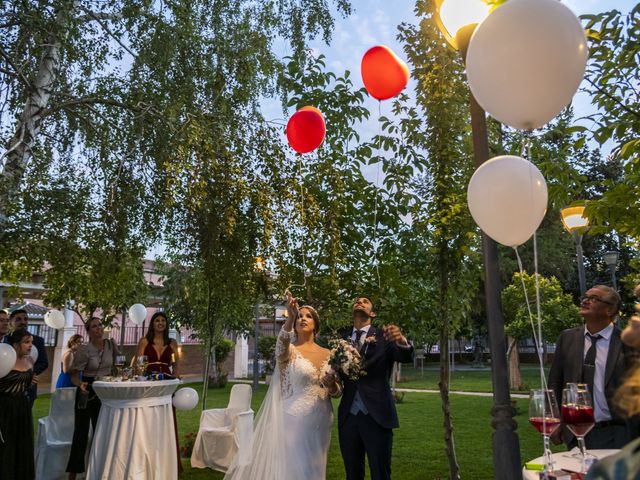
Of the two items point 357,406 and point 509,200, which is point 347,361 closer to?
point 357,406

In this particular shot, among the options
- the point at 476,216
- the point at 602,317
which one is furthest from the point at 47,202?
the point at 602,317

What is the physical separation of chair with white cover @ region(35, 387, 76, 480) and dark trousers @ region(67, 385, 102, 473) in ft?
0.47

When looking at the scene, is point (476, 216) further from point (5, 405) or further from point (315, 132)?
point (5, 405)

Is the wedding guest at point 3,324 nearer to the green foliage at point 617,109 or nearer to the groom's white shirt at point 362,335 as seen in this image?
the groom's white shirt at point 362,335

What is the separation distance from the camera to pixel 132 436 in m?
4.93

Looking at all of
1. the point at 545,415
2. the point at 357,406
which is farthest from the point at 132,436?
the point at 545,415

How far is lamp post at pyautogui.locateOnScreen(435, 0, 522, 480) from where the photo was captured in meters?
2.41

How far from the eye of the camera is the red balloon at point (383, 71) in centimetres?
427

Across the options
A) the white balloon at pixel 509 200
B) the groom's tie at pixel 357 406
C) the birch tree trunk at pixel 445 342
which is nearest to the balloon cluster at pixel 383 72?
the birch tree trunk at pixel 445 342

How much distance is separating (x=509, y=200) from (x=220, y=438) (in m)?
5.19

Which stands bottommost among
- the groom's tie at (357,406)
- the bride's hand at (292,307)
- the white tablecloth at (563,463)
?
the groom's tie at (357,406)

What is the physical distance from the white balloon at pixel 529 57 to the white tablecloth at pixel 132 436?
4215 millimetres

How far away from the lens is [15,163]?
608cm

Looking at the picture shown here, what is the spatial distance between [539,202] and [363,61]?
7.20 ft
